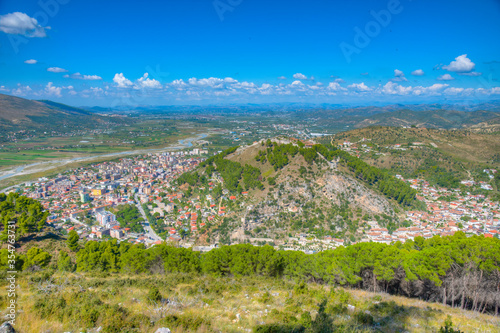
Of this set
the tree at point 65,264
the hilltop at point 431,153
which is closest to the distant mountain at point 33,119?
the tree at point 65,264

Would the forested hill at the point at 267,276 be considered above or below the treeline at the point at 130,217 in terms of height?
above

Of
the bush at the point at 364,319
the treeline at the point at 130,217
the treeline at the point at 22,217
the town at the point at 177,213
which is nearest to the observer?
the bush at the point at 364,319

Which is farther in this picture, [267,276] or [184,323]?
[267,276]

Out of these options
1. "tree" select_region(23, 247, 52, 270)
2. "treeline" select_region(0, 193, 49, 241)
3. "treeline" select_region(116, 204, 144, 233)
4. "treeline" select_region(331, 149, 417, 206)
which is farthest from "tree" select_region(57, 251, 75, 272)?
"treeline" select_region(331, 149, 417, 206)

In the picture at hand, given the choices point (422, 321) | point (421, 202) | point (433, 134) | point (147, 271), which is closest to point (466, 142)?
point (433, 134)

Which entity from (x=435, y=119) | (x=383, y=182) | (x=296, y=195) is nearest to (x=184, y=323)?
(x=296, y=195)

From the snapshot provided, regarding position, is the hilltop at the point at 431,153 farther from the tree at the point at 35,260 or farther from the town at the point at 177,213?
the tree at the point at 35,260

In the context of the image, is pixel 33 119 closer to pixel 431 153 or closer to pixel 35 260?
pixel 35 260
